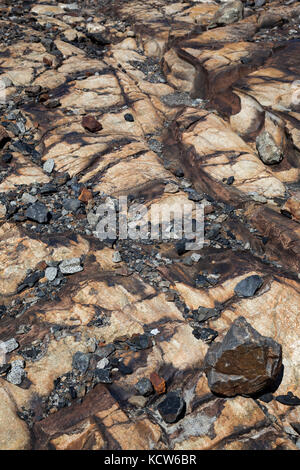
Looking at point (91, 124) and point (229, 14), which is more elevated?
point (229, 14)

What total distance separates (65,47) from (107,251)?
18.3ft

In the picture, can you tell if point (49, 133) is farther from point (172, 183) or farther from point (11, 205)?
point (172, 183)

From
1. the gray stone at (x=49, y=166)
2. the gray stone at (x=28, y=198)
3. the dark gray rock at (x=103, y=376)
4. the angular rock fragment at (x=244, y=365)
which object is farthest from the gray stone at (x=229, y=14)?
the dark gray rock at (x=103, y=376)

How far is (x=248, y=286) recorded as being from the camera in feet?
12.5

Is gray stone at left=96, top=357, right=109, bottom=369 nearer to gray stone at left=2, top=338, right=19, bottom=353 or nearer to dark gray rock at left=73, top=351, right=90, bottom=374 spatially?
dark gray rock at left=73, top=351, right=90, bottom=374

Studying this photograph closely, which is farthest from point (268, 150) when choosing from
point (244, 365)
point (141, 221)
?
point (244, 365)

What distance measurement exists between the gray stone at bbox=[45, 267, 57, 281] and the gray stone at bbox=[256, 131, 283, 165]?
12.2ft

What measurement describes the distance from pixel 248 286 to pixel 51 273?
209cm

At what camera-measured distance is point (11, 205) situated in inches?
186

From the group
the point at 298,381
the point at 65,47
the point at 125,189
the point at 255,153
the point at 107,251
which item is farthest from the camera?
the point at 65,47

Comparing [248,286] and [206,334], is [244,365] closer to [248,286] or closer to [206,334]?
[206,334]

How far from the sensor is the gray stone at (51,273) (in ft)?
12.8
